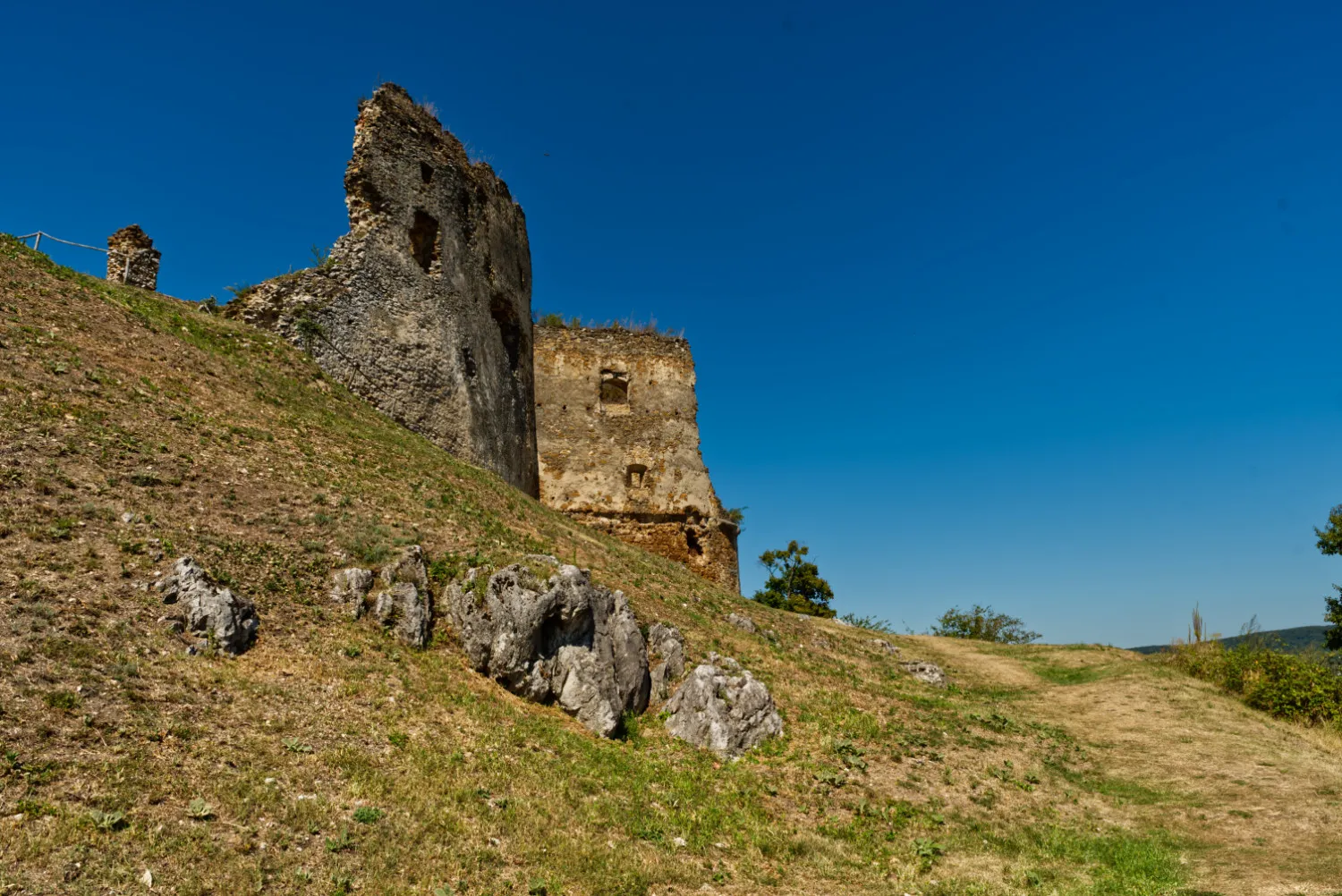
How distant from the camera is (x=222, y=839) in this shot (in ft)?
18.2

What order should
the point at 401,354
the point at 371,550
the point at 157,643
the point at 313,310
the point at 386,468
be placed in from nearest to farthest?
the point at 157,643, the point at 371,550, the point at 386,468, the point at 313,310, the point at 401,354

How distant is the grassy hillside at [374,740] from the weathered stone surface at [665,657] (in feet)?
2.07

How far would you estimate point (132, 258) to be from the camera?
1769 cm

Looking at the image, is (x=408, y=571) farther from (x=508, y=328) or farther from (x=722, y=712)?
(x=508, y=328)

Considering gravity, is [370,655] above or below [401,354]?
below

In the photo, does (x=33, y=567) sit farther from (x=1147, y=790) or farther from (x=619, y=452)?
(x=619, y=452)

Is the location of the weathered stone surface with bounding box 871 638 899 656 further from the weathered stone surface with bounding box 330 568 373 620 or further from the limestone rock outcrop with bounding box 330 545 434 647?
the weathered stone surface with bounding box 330 568 373 620

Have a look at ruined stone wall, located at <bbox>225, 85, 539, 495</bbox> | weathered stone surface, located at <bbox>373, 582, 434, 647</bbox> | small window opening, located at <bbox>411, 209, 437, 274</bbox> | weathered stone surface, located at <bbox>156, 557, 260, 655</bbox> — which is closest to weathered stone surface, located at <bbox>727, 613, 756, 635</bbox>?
weathered stone surface, located at <bbox>373, 582, 434, 647</bbox>

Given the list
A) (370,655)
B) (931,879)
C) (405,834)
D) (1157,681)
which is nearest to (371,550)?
(370,655)

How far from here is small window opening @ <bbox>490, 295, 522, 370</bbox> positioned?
23.7m

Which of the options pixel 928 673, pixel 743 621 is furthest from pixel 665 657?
pixel 928 673

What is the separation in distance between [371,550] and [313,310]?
9163 mm

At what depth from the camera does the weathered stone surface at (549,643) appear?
989 centimetres

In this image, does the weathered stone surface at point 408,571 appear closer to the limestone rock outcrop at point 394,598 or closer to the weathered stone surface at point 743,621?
the limestone rock outcrop at point 394,598
